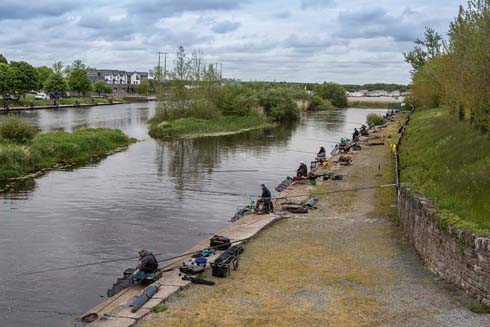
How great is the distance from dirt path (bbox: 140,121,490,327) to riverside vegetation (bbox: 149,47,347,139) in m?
48.0

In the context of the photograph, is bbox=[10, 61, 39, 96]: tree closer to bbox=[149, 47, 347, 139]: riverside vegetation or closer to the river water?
bbox=[149, 47, 347, 139]: riverside vegetation

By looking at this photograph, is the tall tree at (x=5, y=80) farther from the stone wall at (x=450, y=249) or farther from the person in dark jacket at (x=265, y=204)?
the stone wall at (x=450, y=249)

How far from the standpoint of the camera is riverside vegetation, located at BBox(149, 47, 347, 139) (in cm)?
7300

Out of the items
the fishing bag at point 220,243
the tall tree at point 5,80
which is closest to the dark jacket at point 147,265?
the fishing bag at point 220,243

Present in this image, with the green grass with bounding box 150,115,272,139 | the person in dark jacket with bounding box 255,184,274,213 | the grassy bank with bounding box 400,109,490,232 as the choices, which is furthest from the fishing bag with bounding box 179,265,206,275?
the green grass with bounding box 150,115,272,139

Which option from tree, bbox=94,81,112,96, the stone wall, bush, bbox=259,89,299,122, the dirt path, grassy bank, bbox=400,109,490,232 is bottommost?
the dirt path

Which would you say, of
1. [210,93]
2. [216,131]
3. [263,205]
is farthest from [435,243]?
[210,93]

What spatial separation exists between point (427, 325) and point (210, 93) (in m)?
78.1

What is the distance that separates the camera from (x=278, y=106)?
A: 9762cm

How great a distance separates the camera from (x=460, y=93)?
2630 centimetres

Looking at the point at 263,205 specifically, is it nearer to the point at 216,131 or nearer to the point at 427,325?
the point at 427,325

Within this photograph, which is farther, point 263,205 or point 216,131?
point 216,131

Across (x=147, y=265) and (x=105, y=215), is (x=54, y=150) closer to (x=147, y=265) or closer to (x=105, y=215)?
(x=105, y=215)

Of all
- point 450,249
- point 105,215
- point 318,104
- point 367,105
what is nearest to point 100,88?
point 318,104
